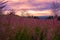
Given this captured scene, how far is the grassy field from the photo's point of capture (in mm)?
7353

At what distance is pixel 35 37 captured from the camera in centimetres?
873

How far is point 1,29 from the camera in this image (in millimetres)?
7117

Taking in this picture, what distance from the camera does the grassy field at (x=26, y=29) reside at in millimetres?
7353

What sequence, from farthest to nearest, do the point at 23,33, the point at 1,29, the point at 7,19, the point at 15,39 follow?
the point at 23,33 → the point at 15,39 → the point at 7,19 → the point at 1,29

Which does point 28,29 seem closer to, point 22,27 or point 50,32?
point 22,27

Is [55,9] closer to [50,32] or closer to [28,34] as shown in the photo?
[50,32]

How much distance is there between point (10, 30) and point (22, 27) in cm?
180

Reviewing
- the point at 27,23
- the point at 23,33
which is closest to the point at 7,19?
the point at 23,33

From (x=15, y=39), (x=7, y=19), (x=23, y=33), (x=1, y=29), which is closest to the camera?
(x=1, y=29)

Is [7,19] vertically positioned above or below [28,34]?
above

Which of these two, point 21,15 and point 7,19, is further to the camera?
point 21,15

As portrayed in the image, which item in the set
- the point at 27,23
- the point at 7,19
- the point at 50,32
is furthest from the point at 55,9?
the point at 27,23

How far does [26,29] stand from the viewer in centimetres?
926

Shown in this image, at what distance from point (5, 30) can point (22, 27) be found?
2.05 m
